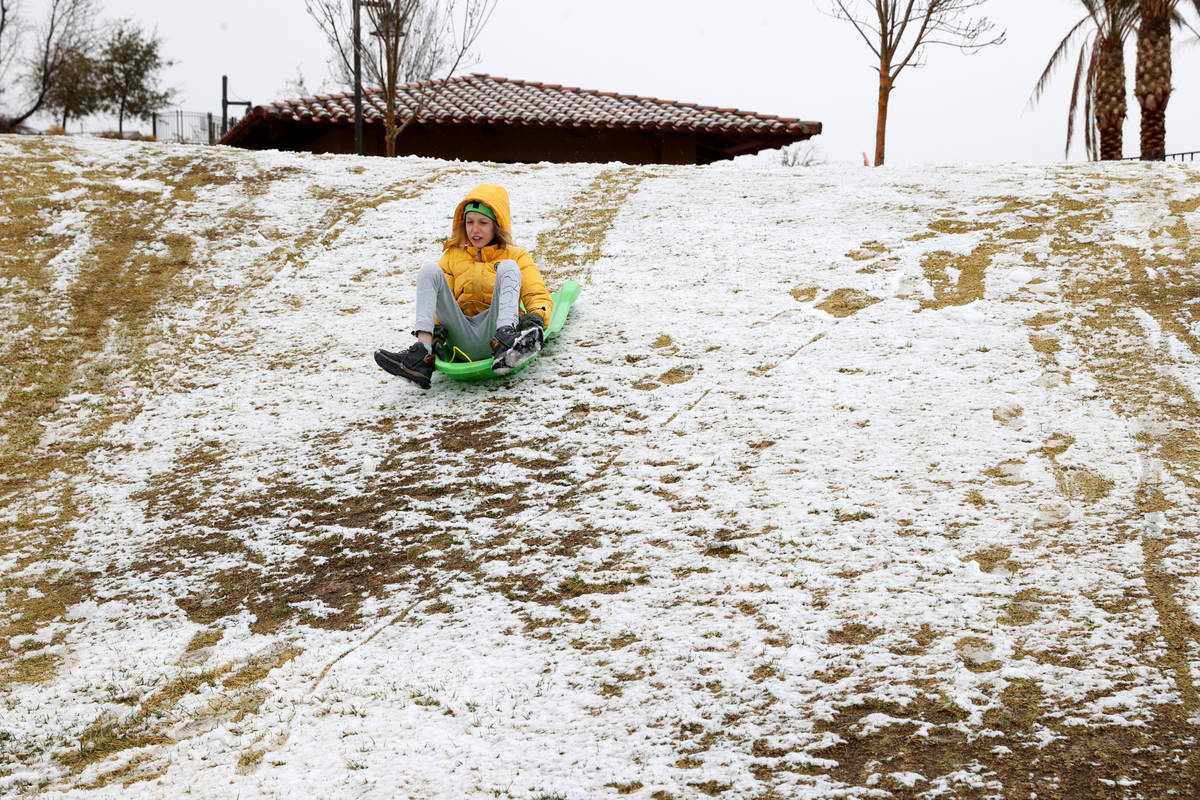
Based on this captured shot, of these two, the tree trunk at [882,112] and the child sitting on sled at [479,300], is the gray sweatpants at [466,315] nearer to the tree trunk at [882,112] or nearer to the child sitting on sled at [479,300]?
the child sitting on sled at [479,300]

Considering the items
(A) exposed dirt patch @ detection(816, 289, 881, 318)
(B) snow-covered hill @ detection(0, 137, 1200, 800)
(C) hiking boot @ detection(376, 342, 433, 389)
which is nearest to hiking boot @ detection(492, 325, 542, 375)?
(B) snow-covered hill @ detection(0, 137, 1200, 800)

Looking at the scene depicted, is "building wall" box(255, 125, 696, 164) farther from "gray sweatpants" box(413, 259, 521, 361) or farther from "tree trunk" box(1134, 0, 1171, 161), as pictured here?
"gray sweatpants" box(413, 259, 521, 361)

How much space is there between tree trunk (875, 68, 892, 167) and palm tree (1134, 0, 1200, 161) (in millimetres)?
3661

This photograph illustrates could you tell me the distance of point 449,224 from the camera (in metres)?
8.23

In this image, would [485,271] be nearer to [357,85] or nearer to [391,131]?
[391,131]

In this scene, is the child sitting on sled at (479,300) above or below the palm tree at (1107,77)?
below

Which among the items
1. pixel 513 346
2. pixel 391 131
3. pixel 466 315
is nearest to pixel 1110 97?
pixel 391 131

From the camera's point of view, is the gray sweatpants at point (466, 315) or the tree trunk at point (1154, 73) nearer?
the gray sweatpants at point (466, 315)

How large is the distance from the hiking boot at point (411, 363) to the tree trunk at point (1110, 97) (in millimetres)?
13422

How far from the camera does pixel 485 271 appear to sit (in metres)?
5.33

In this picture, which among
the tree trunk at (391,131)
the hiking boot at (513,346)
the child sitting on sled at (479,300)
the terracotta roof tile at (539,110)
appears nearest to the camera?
the hiking boot at (513,346)

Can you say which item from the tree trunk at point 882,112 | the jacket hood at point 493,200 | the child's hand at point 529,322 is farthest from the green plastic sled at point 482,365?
the tree trunk at point 882,112

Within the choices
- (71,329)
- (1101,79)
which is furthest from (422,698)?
(1101,79)

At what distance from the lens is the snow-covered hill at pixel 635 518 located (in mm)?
2637
